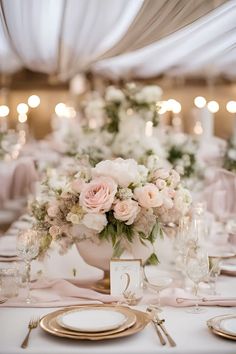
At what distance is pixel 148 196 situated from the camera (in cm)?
236

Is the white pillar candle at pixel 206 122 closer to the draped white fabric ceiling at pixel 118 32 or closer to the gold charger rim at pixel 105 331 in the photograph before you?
the draped white fabric ceiling at pixel 118 32

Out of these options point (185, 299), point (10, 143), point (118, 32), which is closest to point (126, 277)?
point (185, 299)

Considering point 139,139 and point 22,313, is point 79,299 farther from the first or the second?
point 139,139

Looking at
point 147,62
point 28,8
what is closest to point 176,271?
point 28,8

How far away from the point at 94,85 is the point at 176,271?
11097 mm

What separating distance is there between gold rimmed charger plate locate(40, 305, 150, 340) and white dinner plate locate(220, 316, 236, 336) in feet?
0.73

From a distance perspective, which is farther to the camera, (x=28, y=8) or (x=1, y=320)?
(x=28, y=8)

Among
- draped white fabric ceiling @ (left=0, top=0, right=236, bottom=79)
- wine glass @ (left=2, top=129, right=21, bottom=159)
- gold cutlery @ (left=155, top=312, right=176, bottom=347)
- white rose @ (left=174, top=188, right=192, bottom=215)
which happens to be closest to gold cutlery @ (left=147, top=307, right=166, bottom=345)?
gold cutlery @ (left=155, top=312, right=176, bottom=347)

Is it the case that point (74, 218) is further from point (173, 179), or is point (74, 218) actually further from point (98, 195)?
point (173, 179)

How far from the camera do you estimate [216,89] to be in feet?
42.1

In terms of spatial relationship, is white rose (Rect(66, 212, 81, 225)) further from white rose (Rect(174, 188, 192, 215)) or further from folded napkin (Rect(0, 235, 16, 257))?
folded napkin (Rect(0, 235, 16, 257))

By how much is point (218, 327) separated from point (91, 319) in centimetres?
37

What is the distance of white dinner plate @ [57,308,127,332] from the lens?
1.93m

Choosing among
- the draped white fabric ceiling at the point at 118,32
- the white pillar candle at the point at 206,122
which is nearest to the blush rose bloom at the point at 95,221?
the draped white fabric ceiling at the point at 118,32
